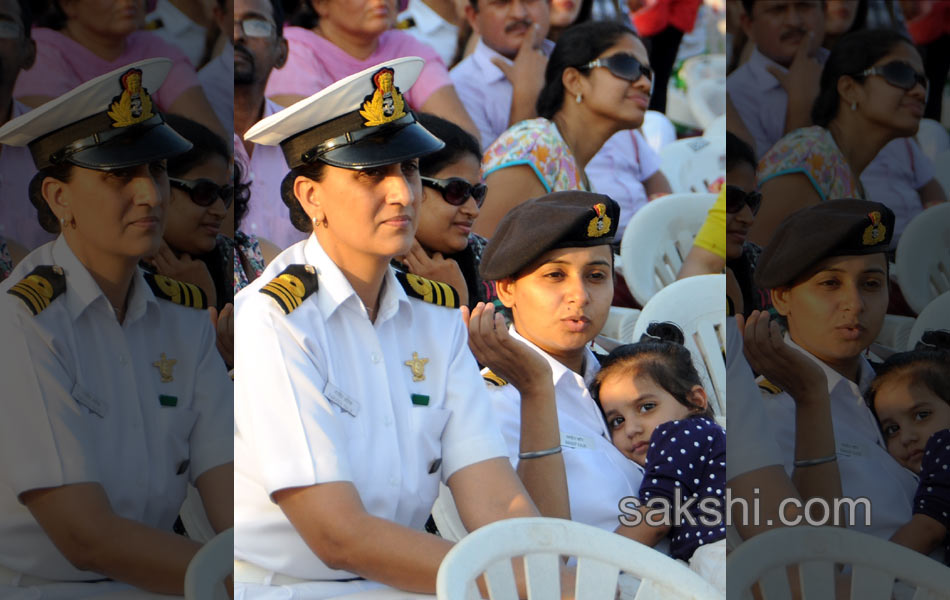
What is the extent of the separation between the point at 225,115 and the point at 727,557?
165 centimetres

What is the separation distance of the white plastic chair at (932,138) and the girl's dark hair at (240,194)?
5.79 ft

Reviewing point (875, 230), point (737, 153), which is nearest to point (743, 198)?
point (737, 153)

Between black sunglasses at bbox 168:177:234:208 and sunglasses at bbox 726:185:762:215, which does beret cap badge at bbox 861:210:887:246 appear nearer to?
sunglasses at bbox 726:185:762:215

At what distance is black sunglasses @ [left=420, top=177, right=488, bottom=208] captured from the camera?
127 inches

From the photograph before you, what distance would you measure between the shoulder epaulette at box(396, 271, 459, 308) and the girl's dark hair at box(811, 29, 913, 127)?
1.07 meters

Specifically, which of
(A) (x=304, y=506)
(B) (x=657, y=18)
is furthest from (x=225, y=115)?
(B) (x=657, y=18)

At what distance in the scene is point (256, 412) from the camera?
2.93 m

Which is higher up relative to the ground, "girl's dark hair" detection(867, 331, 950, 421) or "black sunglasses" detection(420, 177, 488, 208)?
"black sunglasses" detection(420, 177, 488, 208)

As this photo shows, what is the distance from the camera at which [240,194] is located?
310 centimetres

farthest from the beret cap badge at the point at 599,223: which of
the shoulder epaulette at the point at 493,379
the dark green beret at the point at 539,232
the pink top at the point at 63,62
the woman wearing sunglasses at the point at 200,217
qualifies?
the pink top at the point at 63,62

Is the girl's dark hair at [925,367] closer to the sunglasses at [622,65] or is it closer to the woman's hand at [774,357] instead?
the woman's hand at [774,357]

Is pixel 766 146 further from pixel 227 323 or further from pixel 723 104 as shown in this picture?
pixel 227 323

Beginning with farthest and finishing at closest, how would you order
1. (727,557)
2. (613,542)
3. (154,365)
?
1. (727,557)
2. (154,365)
3. (613,542)

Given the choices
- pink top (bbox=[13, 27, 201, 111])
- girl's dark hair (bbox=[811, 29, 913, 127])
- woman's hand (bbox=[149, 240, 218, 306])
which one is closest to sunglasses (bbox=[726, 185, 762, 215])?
girl's dark hair (bbox=[811, 29, 913, 127])
